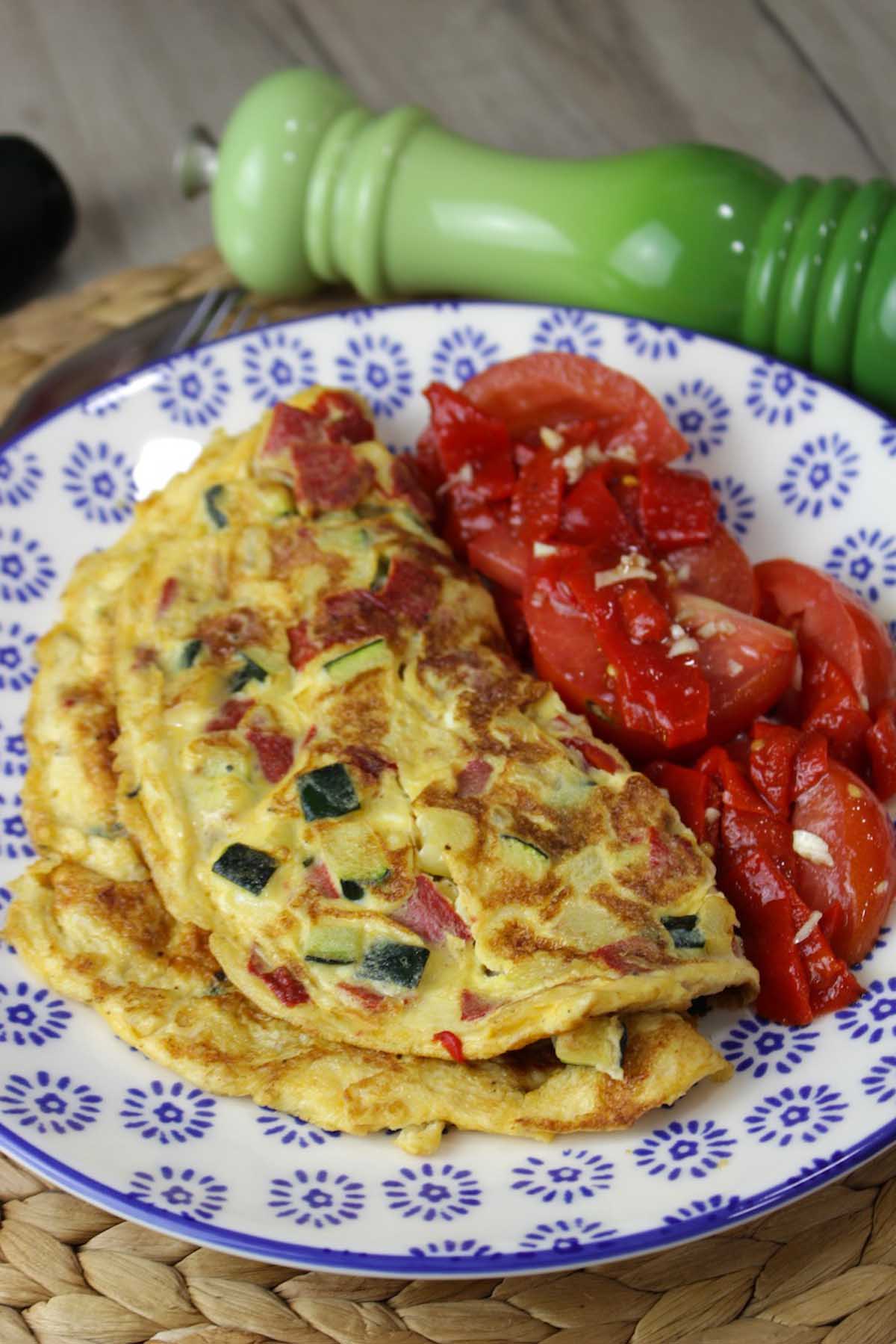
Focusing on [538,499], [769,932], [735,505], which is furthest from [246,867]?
[735,505]

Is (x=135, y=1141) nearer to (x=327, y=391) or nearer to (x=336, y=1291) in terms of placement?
(x=336, y=1291)

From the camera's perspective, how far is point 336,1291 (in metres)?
3.35

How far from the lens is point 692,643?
12.9ft

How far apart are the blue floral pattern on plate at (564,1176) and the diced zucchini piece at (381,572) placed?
5.28 feet

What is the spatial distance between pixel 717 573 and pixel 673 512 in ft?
0.74

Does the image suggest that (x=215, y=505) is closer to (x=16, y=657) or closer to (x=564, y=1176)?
(x=16, y=657)

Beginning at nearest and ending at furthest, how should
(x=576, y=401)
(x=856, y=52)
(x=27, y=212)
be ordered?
(x=576, y=401), (x=27, y=212), (x=856, y=52)

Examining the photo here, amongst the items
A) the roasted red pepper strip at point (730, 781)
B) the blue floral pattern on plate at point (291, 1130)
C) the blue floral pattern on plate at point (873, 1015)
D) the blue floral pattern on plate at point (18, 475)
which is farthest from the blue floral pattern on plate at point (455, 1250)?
the blue floral pattern on plate at point (18, 475)

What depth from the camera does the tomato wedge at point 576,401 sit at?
14.7 ft

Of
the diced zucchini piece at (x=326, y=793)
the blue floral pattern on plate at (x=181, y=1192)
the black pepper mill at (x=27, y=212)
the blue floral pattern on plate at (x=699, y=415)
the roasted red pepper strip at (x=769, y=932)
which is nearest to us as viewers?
the blue floral pattern on plate at (x=181, y=1192)

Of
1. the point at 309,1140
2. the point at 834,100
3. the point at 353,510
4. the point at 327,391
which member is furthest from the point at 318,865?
the point at 834,100

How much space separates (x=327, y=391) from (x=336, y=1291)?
2612mm

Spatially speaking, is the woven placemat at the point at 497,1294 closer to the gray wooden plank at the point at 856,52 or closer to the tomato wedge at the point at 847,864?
the tomato wedge at the point at 847,864

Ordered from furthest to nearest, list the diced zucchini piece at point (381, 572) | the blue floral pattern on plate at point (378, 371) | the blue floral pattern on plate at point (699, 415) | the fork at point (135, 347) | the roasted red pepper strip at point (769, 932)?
1. the fork at point (135, 347)
2. the blue floral pattern on plate at point (378, 371)
3. the blue floral pattern on plate at point (699, 415)
4. the diced zucchini piece at point (381, 572)
5. the roasted red pepper strip at point (769, 932)
